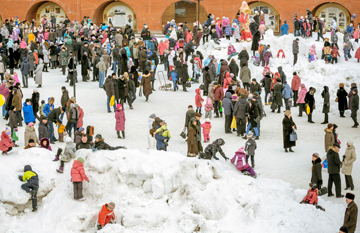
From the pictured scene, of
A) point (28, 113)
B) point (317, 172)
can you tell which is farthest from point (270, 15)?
point (317, 172)

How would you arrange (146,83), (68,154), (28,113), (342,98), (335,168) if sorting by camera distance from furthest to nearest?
(146,83) < (342,98) < (28,113) < (68,154) < (335,168)

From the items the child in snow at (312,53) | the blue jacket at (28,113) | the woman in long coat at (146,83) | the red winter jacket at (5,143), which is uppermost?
the child in snow at (312,53)

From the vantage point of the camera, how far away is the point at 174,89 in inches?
960

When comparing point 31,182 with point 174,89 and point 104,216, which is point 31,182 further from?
point 174,89

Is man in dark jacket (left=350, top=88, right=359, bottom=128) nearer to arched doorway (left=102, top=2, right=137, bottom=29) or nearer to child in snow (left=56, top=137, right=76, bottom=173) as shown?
child in snow (left=56, top=137, right=76, bottom=173)

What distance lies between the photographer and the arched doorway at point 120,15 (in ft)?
145

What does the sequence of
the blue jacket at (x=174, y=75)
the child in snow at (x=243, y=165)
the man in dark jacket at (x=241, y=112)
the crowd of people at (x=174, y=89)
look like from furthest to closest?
the blue jacket at (x=174, y=75)
the man in dark jacket at (x=241, y=112)
the child in snow at (x=243, y=165)
the crowd of people at (x=174, y=89)

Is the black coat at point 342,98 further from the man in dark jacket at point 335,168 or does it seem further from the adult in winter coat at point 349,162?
the man in dark jacket at point 335,168

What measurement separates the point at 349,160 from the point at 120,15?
34.1 m

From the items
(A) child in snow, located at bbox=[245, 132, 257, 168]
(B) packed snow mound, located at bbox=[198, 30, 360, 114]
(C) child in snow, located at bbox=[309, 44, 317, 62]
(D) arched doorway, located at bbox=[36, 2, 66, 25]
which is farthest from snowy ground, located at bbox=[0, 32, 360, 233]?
(D) arched doorway, located at bbox=[36, 2, 66, 25]

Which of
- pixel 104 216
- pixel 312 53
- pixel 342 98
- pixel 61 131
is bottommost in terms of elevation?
pixel 104 216

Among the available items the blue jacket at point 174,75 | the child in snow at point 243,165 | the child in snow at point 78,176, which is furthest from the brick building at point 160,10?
the child in snow at point 78,176

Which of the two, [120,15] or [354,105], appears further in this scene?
[120,15]

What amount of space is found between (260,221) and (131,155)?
3.61 metres
